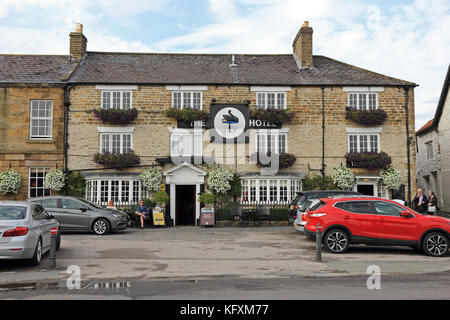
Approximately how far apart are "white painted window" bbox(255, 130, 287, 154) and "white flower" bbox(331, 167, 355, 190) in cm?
292

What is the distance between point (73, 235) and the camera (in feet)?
56.2

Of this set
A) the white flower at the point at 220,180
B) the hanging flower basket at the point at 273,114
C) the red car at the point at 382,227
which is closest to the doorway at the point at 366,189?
the hanging flower basket at the point at 273,114

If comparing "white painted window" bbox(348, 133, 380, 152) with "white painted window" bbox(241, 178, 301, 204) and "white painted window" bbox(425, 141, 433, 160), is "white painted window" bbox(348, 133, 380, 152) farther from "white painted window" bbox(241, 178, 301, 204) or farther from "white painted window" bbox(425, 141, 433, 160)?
"white painted window" bbox(425, 141, 433, 160)

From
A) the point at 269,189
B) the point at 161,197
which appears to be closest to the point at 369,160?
the point at 269,189

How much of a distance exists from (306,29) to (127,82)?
1087cm

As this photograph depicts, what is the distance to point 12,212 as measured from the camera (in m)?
9.91

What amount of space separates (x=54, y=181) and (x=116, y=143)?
145 inches

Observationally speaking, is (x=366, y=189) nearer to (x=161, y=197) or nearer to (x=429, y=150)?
(x=429, y=150)

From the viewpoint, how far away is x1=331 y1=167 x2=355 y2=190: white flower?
73.7 feet

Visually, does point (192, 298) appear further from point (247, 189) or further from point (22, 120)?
point (22, 120)

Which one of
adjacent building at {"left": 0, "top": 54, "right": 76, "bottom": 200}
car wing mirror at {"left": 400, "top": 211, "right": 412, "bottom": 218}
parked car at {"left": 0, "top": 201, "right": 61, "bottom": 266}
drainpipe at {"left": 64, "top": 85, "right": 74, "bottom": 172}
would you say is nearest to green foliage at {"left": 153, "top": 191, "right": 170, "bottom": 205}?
drainpipe at {"left": 64, "top": 85, "right": 74, "bottom": 172}

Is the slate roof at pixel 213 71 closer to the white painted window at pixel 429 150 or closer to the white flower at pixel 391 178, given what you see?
the white flower at pixel 391 178

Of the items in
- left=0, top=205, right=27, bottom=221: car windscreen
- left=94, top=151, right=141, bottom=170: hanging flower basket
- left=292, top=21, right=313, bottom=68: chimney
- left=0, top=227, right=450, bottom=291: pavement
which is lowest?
left=0, top=227, right=450, bottom=291: pavement

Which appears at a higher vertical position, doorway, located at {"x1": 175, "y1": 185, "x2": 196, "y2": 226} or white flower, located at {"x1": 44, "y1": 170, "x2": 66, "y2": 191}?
white flower, located at {"x1": 44, "y1": 170, "x2": 66, "y2": 191}
